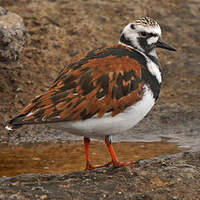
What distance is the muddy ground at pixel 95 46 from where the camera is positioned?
4.97 metres

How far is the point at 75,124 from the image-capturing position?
4.98 meters

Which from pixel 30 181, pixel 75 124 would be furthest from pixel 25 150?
pixel 75 124

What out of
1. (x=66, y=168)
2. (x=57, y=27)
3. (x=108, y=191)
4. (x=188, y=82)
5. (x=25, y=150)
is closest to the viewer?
(x=108, y=191)

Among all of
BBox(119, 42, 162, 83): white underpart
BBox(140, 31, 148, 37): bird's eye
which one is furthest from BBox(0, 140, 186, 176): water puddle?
BBox(140, 31, 148, 37): bird's eye

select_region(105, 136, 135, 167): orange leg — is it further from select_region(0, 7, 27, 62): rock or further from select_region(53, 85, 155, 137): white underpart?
select_region(0, 7, 27, 62): rock

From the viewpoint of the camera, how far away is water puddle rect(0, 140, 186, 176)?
6.80 meters

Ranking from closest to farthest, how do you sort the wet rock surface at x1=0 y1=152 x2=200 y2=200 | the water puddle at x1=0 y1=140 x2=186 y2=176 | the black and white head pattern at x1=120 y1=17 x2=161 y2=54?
the wet rock surface at x1=0 y1=152 x2=200 y2=200 < the black and white head pattern at x1=120 y1=17 x2=161 y2=54 < the water puddle at x1=0 y1=140 x2=186 y2=176

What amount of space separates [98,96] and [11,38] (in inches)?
123

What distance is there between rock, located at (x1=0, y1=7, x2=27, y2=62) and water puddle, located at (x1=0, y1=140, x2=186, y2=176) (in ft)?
4.57

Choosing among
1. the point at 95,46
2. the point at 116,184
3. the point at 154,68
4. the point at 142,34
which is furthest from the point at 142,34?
the point at 95,46

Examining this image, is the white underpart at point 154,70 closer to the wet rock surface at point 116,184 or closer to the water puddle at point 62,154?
the wet rock surface at point 116,184

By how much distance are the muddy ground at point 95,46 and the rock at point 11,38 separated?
1.72 ft

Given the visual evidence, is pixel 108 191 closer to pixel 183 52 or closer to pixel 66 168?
pixel 66 168

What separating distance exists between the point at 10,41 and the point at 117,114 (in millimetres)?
3210
